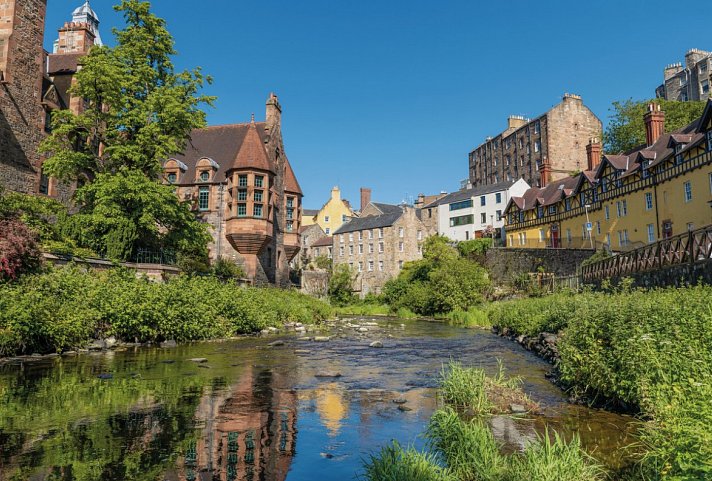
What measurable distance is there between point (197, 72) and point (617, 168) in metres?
36.2

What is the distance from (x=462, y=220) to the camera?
228 feet

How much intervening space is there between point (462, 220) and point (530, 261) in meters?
22.8

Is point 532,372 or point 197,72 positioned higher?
point 197,72

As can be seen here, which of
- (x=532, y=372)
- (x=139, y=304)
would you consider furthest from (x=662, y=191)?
(x=139, y=304)

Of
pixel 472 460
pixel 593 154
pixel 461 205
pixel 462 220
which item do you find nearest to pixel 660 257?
pixel 472 460

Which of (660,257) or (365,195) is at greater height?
(365,195)

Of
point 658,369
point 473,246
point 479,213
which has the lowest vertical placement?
point 658,369

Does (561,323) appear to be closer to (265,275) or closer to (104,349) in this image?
(104,349)

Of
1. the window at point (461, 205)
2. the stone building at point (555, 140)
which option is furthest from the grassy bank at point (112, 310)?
→ the stone building at point (555, 140)

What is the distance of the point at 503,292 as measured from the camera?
44781 millimetres

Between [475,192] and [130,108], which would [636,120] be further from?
[130,108]

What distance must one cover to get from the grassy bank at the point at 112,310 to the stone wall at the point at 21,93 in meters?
10.4

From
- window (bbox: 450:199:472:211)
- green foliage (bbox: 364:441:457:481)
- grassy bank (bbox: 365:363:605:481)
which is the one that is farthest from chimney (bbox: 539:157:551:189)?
green foliage (bbox: 364:441:457:481)

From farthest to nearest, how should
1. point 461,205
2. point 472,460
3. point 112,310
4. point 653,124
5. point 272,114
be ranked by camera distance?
1. point 461,205
2. point 653,124
3. point 272,114
4. point 112,310
5. point 472,460
